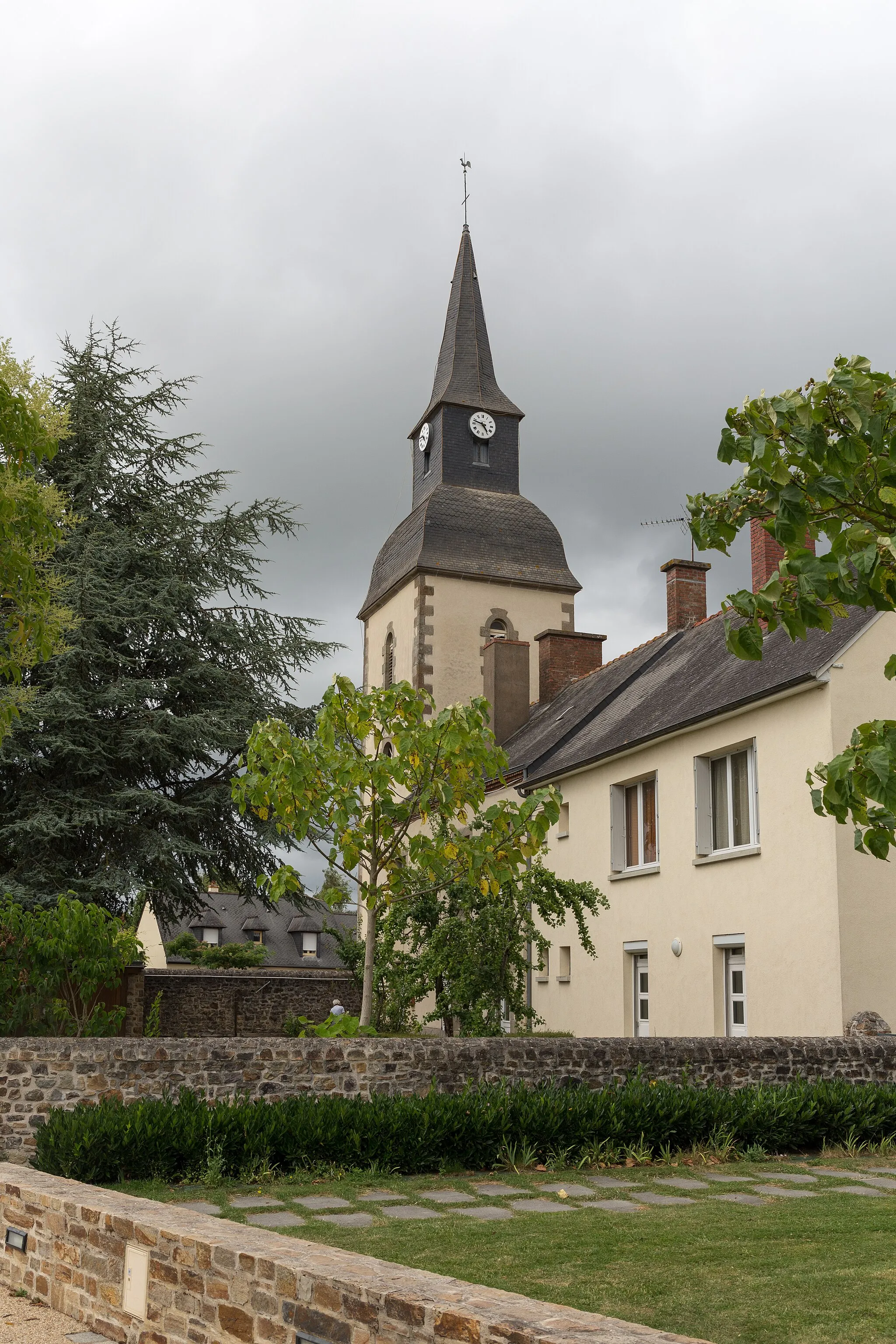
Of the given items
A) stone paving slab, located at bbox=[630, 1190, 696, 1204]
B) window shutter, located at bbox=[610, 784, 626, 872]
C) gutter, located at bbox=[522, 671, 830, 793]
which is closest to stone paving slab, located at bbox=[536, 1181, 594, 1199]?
stone paving slab, located at bbox=[630, 1190, 696, 1204]

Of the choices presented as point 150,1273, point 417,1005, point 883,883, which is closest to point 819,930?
point 883,883

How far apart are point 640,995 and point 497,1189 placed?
34.3ft

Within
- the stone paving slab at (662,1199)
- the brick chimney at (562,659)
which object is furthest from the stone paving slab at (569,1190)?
the brick chimney at (562,659)

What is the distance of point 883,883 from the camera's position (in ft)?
49.8

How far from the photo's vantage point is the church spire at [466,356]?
39094 mm

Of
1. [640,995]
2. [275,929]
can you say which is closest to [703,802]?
[640,995]

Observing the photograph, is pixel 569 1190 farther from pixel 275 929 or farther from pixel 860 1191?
pixel 275 929

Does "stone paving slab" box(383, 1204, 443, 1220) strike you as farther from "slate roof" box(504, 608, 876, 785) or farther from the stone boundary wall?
"slate roof" box(504, 608, 876, 785)

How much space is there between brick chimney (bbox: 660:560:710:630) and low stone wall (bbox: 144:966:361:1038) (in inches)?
394

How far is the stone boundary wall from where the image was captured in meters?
4.14

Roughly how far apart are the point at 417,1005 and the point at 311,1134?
754 inches

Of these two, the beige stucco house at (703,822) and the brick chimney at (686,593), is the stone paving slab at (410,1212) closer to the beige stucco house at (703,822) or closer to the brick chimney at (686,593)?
the beige stucco house at (703,822)

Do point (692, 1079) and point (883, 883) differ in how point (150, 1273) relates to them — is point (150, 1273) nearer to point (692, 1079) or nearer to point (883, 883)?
point (692, 1079)

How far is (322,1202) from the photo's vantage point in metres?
9.00
